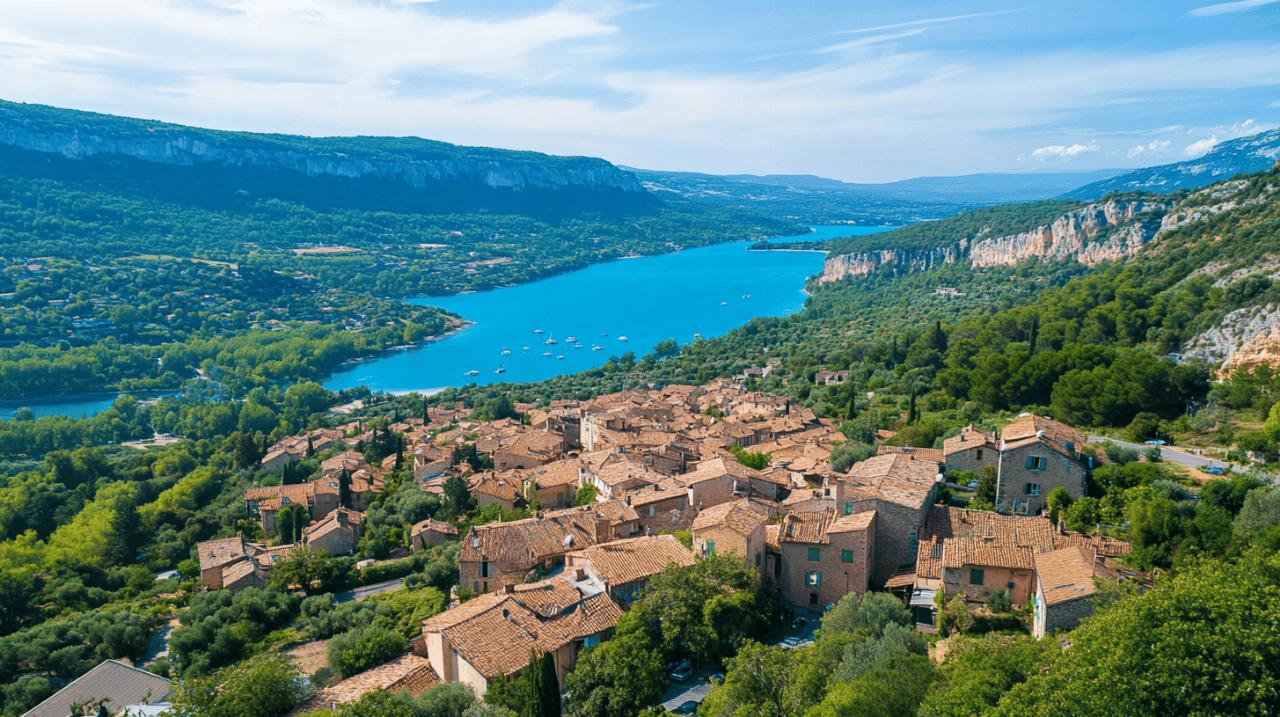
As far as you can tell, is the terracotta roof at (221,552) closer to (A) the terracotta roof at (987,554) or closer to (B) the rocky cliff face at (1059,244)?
(A) the terracotta roof at (987,554)

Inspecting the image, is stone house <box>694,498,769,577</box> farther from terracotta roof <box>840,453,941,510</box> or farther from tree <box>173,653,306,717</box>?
tree <box>173,653,306,717</box>

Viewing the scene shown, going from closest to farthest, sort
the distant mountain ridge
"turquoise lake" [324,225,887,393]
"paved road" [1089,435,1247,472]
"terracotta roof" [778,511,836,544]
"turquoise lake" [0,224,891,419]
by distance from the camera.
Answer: "terracotta roof" [778,511,836,544]
"paved road" [1089,435,1247,472]
"turquoise lake" [0,224,891,419]
"turquoise lake" [324,225,887,393]
the distant mountain ridge

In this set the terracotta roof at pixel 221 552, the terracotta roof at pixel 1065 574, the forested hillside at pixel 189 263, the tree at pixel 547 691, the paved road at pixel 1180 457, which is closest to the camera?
the tree at pixel 547 691

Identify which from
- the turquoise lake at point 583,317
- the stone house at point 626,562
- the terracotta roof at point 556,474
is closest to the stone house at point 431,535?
the terracotta roof at point 556,474

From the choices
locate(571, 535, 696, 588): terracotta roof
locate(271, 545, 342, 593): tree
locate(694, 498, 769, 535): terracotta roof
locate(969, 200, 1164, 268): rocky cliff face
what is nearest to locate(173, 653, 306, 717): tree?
locate(571, 535, 696, 588): terracotta roof

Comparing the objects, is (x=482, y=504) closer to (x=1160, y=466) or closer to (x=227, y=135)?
(x=1160, y=466)

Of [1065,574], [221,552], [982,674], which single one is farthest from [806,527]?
[221,552]

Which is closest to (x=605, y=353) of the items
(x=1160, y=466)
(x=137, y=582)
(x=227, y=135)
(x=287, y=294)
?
(x=287, y=294)
